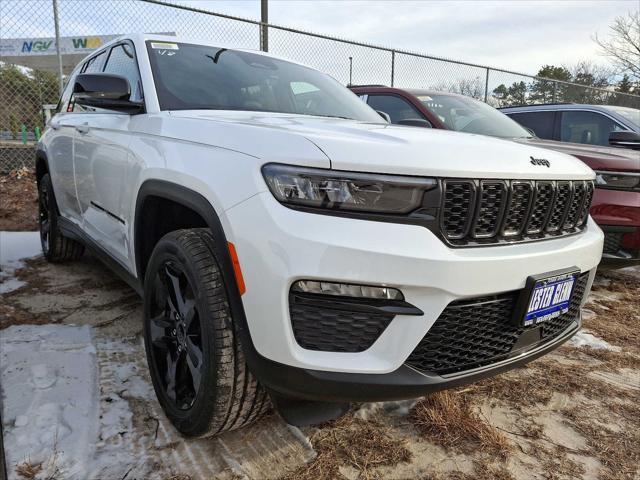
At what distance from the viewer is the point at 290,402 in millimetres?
1603

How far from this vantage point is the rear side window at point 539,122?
19.5 ft

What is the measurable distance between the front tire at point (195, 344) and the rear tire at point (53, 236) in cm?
234

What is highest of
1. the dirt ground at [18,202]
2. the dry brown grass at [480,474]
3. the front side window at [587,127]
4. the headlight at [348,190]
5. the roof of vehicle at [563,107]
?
the roof of vehicle at [563,107]

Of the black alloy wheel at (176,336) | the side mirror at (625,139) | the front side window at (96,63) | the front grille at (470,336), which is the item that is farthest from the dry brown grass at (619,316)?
the front side window at (96,63)

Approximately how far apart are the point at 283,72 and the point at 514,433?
7.59ft

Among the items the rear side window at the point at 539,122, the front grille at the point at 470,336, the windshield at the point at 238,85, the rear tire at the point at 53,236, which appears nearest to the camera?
the front grille at the point at 470,336

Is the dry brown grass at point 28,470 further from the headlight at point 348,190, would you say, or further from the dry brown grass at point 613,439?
the dry brown grass at point 613,439

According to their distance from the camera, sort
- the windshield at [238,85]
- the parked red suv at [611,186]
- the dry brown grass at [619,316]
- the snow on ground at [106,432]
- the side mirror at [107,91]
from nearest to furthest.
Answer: the snow on ground at [106,432]
the side mirror at [107,91]
the windshield at [238,85]
the dry brown grass at [619,316]
the parked red suv at [611,186]

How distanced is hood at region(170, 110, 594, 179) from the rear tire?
8.69ft

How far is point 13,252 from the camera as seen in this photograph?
15.0ft

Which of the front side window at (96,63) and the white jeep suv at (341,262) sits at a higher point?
A: the front side window at (96,63)

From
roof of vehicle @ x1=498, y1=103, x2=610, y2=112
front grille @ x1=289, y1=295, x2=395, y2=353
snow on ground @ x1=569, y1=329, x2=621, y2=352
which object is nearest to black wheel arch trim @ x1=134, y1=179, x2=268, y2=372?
front grille @ x1=289, y1=295, x2=395, y2=353

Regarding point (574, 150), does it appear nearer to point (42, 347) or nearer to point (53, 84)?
point (42, 347)

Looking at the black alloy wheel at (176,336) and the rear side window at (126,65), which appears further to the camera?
the rear side window at (126,65)
